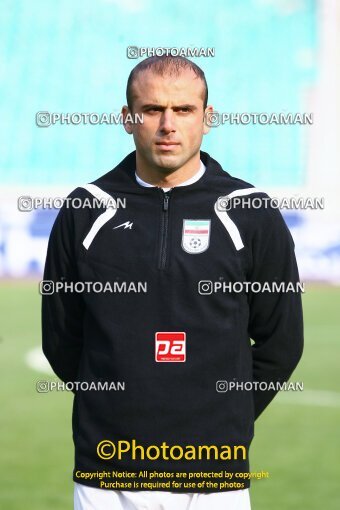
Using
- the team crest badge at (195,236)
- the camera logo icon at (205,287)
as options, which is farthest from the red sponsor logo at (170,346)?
the team crest badge at (195,236)

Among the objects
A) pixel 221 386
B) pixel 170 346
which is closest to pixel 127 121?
pixel 170 346

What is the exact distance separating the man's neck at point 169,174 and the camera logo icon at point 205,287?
1.04 feet

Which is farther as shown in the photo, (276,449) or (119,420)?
(276,449)

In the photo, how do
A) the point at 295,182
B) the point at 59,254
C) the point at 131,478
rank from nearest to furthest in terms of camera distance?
the point at 131,478 < the point at 59,254 < the point at 295,182

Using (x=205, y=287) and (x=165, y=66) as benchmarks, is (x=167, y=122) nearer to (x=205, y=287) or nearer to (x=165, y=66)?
(x=165, y=66)

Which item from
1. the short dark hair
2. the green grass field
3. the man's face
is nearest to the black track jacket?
the man's face

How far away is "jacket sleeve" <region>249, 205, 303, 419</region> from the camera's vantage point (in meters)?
3.00

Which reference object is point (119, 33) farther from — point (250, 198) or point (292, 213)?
point (250, 198)

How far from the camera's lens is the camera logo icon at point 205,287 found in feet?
9.40

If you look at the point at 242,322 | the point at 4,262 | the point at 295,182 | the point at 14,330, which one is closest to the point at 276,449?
the point at 242,322

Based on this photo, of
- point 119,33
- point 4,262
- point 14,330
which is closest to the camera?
point 14,330

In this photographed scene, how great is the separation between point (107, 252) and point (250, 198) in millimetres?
437

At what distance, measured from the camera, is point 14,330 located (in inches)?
513

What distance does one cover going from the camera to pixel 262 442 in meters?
7.27
